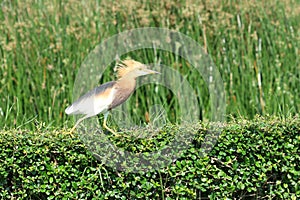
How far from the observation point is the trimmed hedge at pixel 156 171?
3117 mm

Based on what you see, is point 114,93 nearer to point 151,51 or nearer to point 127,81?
point 127,81

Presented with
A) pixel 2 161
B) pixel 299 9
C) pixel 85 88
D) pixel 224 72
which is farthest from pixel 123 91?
pixel 299 9

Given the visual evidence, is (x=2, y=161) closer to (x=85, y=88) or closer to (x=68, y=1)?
(x=85, y=88)

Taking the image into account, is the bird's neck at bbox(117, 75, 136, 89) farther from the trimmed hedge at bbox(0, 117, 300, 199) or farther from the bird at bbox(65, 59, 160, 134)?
the trimmed hedge at bbox(0, 117, 300, 199)

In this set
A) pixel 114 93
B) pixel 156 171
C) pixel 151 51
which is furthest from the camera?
pixel 151 51

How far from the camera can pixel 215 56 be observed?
575cm

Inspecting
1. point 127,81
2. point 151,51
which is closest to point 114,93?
point 127,81

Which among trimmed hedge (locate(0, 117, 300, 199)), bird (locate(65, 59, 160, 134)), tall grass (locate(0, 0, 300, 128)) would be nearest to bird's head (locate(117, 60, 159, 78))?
bird (locate(65, 59, 160, 134))

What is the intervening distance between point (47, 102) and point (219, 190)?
256 centimetres

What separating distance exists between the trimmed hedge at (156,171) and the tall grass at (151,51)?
1887mm

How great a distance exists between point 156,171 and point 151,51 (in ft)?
8.88

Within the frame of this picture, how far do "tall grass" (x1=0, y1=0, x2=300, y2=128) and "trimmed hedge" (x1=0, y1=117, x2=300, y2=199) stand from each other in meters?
1.89

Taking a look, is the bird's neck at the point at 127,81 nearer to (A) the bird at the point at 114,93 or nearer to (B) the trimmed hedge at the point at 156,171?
(A) the bird at the point at 114,93

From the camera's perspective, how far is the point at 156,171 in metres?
3.13
